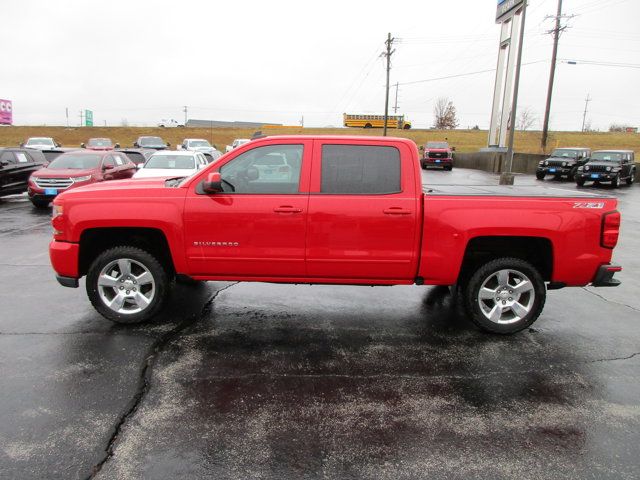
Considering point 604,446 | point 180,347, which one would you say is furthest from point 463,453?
point 180,347

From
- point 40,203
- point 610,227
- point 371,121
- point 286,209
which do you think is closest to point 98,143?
point 40,203

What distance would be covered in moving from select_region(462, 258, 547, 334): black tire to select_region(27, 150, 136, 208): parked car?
36.1 feet

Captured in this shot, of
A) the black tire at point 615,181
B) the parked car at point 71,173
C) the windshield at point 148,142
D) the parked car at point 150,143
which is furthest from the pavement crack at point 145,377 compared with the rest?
the windshield at point 148,142

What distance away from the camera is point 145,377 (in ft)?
12.2

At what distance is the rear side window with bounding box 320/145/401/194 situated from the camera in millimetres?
4516

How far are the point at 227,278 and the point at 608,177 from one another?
78.1 ft

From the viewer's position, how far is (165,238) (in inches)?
189

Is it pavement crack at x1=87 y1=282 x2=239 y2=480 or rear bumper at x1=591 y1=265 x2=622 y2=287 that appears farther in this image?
rear bumper at x1=591 y1=265 x2=622 y2=287

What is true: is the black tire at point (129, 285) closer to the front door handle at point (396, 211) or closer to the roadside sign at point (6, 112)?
the front door handle at point (396, 211)

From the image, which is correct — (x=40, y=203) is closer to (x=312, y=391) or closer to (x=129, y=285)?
(x=129, y=285)

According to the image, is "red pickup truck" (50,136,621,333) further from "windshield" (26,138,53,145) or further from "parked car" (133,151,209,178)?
"windshield" (26,138,53,145)

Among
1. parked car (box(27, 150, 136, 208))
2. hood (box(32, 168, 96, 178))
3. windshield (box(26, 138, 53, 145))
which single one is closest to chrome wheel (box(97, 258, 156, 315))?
parked car (box(27, 150, 136, 208))

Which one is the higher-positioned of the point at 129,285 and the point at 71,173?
the point at 71,173

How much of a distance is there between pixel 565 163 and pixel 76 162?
24.6 meters
